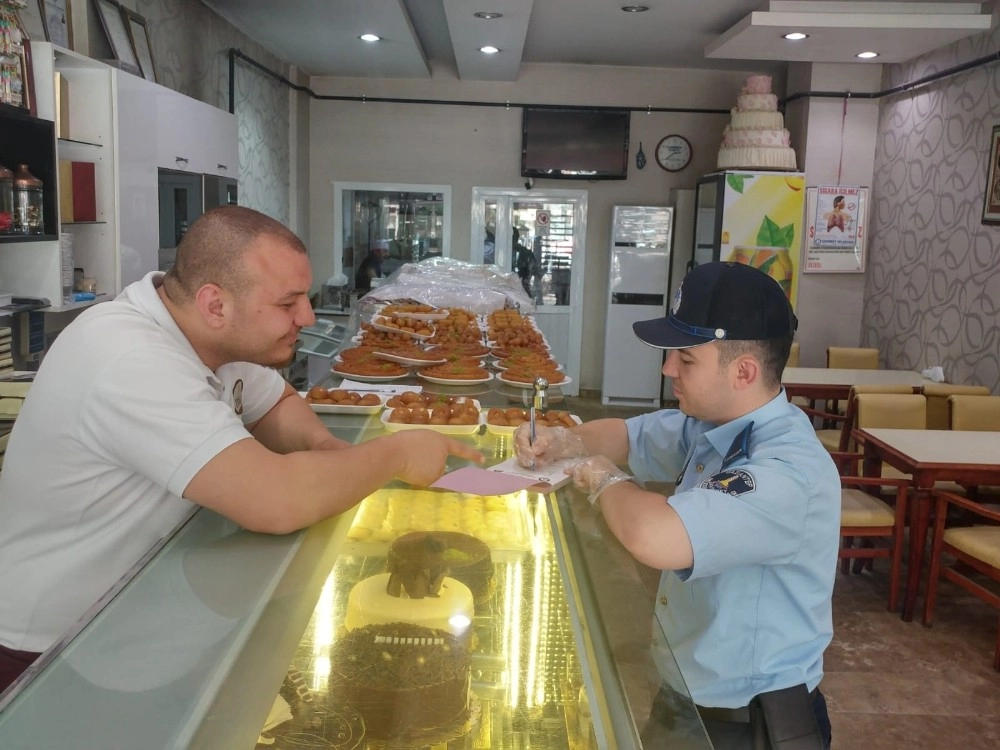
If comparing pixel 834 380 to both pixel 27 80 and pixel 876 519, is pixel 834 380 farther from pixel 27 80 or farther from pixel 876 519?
pixel 27 80

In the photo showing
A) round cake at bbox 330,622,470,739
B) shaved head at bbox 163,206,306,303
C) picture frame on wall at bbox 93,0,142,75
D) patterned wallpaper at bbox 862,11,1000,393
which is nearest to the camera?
round cake at bbox 330,622,470,739

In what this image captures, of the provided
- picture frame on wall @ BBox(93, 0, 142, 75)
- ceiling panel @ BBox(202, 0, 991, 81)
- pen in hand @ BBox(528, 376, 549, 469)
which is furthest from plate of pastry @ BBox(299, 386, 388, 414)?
ceiling panel @ BBox(202, 0, 991, 81)

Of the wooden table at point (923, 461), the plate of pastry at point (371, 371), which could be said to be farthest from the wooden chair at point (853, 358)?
the plate of pastry at point (371, 371)

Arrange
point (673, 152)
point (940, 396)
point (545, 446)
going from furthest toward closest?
point (673, 152), point (940, 396), point (545, 446)

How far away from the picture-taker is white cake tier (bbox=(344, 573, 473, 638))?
4.71 ft

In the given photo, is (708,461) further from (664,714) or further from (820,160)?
(820,160)

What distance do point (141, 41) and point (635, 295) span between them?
518 centimetres

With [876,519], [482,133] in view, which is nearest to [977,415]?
[876,519]

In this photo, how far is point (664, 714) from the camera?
111cm

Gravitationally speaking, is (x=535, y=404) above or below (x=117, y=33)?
below

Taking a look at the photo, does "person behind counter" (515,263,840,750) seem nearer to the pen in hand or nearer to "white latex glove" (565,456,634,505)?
"white latex glove" (565,456,634,505)

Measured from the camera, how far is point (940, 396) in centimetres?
481

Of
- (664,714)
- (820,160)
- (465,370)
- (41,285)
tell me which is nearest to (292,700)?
(664,714)

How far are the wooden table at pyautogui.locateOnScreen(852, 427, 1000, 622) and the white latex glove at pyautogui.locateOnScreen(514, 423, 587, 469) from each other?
2.15 metres
